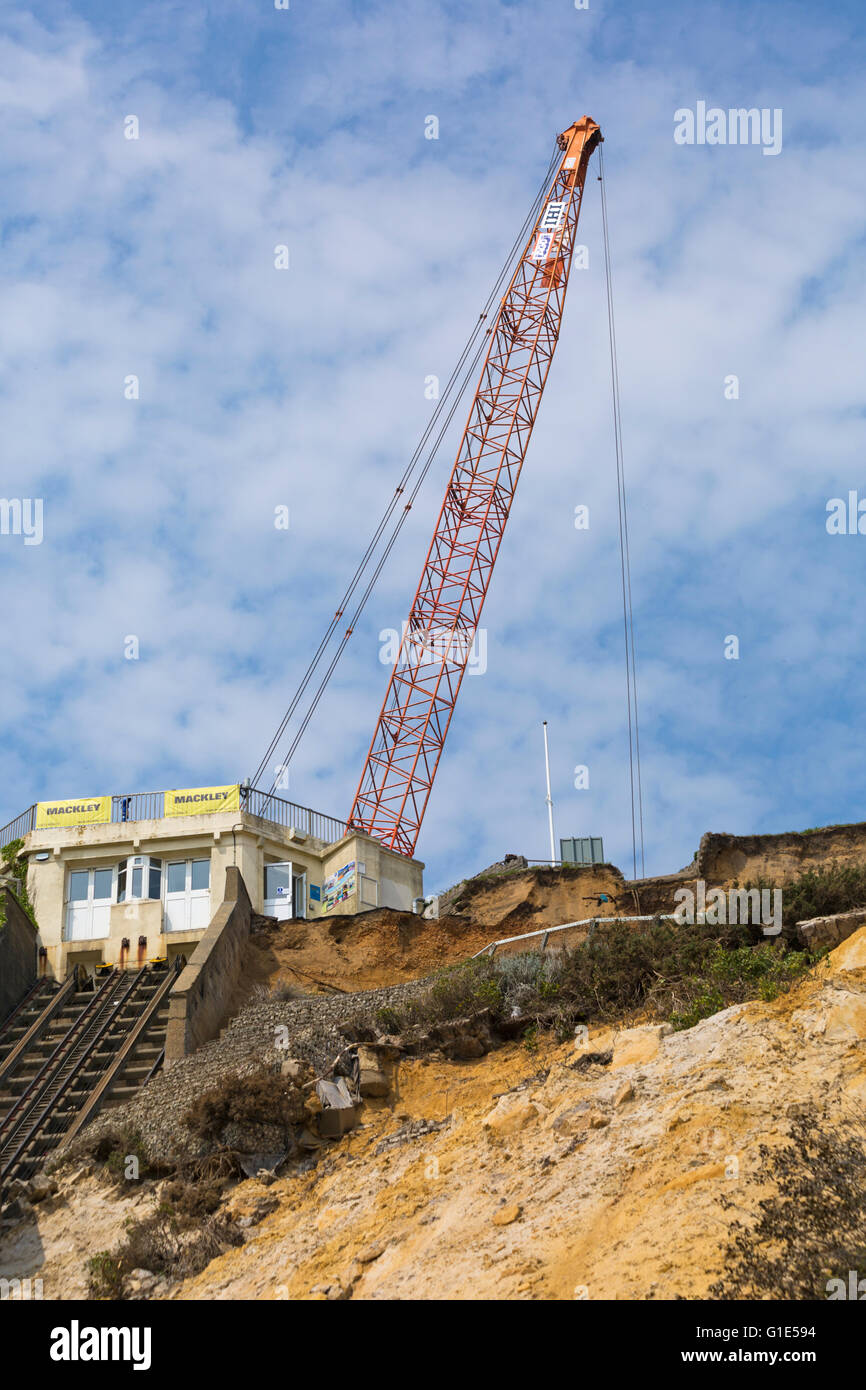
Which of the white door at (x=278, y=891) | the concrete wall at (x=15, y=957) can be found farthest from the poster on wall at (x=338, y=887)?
the concrete wall at (x=15, y=957)

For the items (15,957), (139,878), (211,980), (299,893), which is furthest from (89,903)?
Result: (211,980)

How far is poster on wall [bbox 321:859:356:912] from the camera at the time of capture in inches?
1534

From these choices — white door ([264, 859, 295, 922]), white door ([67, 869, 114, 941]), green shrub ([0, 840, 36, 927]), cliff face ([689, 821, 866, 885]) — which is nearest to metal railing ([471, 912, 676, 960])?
cliff face ([689, 821, 866, 885])

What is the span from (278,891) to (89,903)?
5.29 metres

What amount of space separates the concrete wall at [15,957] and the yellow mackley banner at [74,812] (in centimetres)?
617

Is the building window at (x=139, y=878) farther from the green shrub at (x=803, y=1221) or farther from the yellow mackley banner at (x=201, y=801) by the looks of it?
the green shrub at (x=803, y=1221)

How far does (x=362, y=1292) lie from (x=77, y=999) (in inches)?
642

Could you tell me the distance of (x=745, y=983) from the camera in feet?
61.6

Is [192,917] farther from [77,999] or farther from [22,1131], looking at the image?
[22,1131]

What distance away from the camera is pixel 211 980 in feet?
85.0

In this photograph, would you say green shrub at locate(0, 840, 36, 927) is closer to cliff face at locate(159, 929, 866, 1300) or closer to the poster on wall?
the poster on wall

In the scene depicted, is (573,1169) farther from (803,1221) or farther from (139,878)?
(139,878)

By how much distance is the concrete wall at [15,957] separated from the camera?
29594mm

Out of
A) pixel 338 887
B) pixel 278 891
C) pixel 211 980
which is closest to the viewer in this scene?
pixel 211 980
